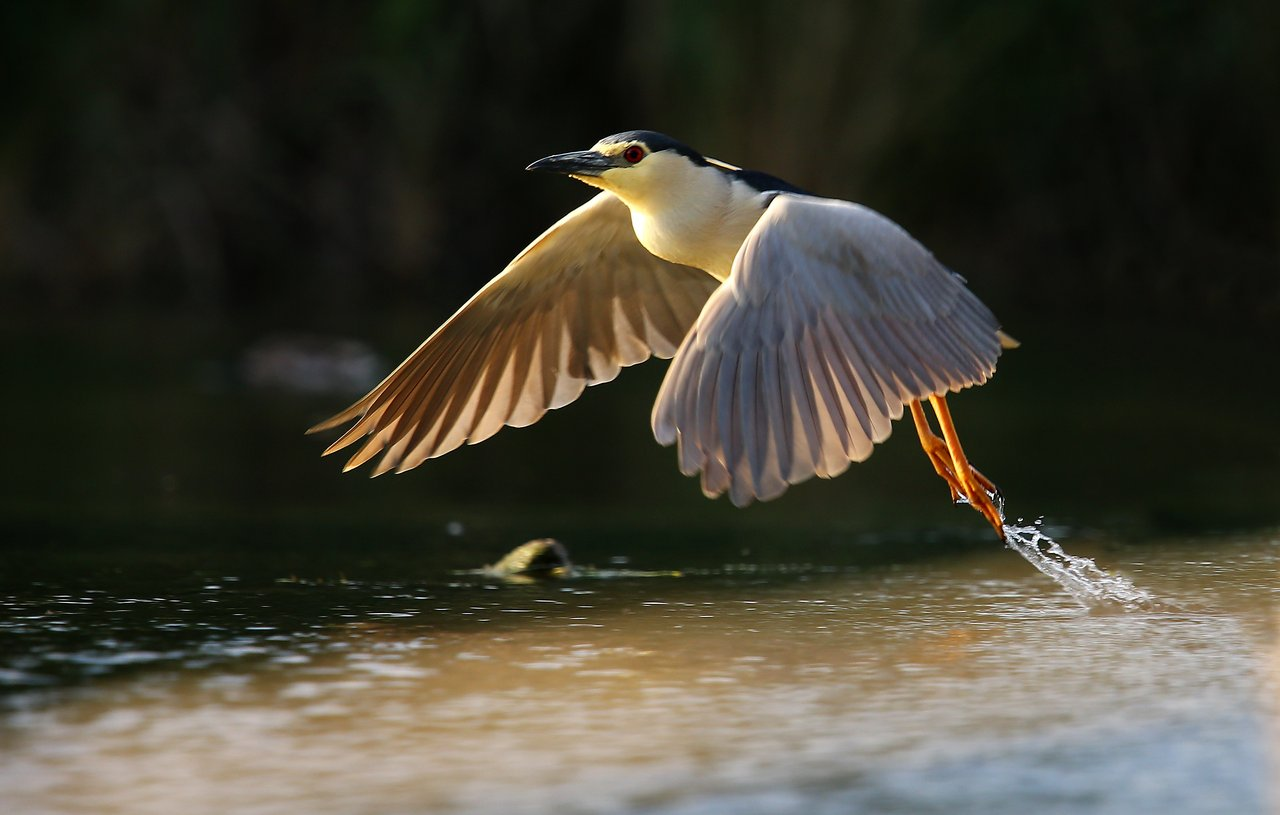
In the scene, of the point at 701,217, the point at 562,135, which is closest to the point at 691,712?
→ the point at 701,217

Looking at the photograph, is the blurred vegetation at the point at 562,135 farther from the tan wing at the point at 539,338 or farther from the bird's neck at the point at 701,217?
the bird's neck at the point at 701,217

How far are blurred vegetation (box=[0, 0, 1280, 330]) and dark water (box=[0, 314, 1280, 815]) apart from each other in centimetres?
535

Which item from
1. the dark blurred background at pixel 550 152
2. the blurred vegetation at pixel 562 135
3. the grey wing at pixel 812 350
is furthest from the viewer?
the blurred vegetation at pixel 562 135

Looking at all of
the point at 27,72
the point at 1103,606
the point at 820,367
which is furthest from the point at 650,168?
the point at 27,72

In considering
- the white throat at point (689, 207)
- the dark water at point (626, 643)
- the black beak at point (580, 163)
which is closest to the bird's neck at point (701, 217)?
the white throat at point (689, 207)

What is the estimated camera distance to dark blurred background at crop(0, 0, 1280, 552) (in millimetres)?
10648

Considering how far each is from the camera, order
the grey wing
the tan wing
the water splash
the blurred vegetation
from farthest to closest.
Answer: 1. the blurred vegetation
2. the tan wing
3. the water splash
4. the grey wing

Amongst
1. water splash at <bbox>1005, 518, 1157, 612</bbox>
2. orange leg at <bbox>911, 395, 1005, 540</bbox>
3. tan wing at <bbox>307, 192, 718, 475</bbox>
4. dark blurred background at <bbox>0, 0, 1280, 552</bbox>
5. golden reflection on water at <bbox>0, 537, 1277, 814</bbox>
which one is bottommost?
golden reflection on water at <bbox>0, 537, 1277, 814</bbox>

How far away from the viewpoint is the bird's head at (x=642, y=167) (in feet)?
14.4

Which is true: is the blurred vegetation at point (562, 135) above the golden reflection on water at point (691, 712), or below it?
above

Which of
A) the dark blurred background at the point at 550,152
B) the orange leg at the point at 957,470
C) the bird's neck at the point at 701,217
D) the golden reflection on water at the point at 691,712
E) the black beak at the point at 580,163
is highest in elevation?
the dark blurred background at the point at 550,152

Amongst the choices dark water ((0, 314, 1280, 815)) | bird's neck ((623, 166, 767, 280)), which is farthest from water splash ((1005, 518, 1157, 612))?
bird's neck ((623, 166, 767, 280))

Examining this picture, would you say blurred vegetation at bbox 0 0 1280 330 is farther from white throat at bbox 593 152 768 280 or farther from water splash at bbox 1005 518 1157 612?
white throat at bbox 593 152 768 280

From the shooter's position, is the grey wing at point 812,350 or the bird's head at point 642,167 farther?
the bird's head at point 642,167
